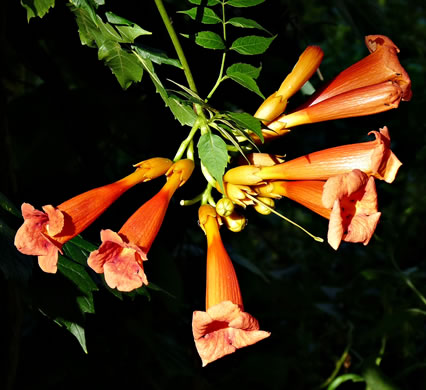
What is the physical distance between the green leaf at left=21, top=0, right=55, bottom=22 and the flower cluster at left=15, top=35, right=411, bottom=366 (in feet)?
1.43

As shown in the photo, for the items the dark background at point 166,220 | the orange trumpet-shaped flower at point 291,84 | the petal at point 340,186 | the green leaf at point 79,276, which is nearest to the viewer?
the petal at point 340,186

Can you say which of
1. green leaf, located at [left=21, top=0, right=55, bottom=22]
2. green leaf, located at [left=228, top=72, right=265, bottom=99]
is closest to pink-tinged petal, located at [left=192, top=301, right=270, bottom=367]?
green leaf, located at [left=228, top=72, right=265, bottom=99]

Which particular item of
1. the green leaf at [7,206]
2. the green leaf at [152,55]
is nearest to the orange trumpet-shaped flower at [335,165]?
the green leaf at [152,55]

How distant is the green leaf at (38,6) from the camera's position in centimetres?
146

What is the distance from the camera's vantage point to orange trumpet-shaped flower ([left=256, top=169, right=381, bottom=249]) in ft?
4.29

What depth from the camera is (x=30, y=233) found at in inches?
54.1

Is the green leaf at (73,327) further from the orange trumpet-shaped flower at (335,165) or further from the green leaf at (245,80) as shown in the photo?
the green leaf at (245,80)

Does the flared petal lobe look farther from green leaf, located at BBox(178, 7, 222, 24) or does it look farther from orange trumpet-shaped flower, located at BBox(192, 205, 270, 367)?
green leaf, located at BBox(178, 7, 222, 24)

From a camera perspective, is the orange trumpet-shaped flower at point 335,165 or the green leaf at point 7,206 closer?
the orange trumpet-shaped flower at point 335,165

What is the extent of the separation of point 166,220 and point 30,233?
128 centimetres

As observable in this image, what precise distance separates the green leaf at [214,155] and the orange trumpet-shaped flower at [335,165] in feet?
0.70

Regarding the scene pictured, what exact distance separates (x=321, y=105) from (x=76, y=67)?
178cm

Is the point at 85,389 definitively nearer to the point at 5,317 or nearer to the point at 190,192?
the point at 5,317

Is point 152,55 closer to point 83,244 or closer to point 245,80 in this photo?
point 245,80
